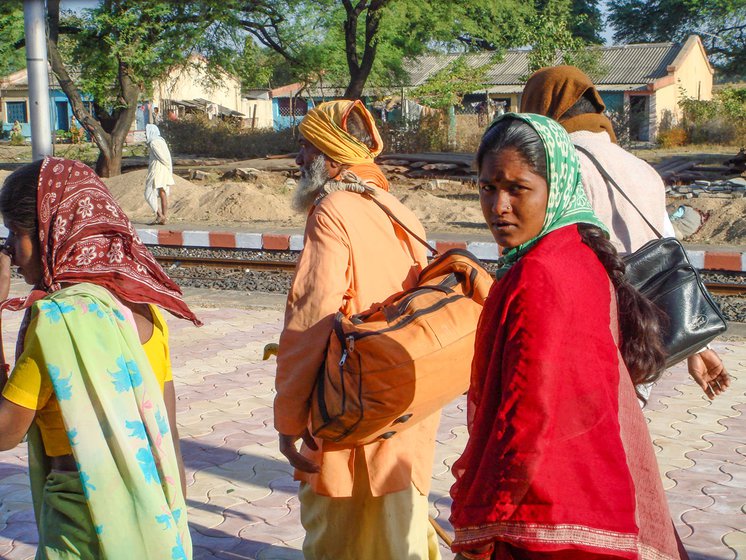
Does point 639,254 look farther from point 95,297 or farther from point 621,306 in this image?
point 95,297

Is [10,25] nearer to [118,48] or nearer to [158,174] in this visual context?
[118,48]

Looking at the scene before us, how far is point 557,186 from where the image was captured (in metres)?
2.15

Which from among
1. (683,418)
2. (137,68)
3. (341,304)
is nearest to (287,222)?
(137,68)

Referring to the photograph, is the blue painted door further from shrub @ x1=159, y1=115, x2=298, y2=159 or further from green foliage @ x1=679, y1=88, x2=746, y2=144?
green foliage @ x1=679, y1=88, x2=746, y2=144

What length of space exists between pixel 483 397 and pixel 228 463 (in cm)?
331

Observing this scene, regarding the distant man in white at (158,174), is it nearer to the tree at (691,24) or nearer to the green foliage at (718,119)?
the green foliage at (718,119)

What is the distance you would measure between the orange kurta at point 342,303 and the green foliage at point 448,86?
91.7 ft

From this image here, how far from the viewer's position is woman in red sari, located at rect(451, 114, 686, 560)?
1.94 meters

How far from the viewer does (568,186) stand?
2172mm

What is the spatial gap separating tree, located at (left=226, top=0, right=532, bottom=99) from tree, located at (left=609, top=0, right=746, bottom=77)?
30700mm

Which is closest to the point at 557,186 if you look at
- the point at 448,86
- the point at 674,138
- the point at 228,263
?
the point at 228,263

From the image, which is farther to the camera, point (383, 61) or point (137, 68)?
point (383, 61)

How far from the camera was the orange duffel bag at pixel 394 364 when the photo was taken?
104 inches

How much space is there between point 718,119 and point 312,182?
35.2 metres
